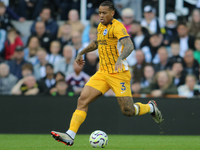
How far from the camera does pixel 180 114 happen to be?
29.3 feet

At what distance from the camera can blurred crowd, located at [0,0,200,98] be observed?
9.16 meters

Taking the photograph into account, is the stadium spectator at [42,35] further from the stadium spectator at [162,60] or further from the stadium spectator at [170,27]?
the stadium spectator at [170,27]

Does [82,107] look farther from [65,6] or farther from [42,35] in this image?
[65,6]

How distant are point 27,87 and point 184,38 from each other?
4267mm

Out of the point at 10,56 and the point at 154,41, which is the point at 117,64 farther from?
the point at 10,56

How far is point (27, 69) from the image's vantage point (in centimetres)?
945

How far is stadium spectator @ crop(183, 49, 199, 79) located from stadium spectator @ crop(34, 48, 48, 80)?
3.49m

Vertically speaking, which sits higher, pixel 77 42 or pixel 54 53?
pixel 77 42

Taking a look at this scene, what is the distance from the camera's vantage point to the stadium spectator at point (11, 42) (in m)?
10.3

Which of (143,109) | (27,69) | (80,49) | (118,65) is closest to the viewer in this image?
(118,65)

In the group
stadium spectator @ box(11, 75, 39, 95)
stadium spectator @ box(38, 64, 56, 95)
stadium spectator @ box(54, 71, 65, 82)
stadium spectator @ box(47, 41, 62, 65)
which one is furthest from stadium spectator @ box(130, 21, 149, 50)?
stadium spectator @ box(11, 75, 39, 95)

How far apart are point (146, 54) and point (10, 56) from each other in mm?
3559

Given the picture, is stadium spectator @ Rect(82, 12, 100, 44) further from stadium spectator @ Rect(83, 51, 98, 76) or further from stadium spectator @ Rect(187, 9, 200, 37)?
stadium spectator @ Rect(187, 9, 200, 37)

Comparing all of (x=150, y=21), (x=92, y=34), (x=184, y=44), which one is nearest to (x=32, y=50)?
(x=92, y=34)
